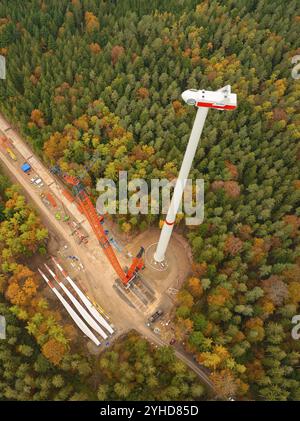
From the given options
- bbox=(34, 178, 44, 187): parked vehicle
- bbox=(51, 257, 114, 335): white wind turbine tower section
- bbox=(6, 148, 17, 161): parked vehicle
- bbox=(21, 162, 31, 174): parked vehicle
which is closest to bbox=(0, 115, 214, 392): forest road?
bbox=(21, 162, 31, 174): parked vehicle

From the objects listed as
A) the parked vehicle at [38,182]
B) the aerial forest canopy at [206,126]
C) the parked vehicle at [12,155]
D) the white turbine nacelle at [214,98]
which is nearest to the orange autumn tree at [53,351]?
the aerial forest canopy at [206,126]

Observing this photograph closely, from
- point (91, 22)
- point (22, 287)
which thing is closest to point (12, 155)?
point (22, 287)

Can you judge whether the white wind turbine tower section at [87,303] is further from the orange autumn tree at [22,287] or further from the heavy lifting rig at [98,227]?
the heavy lifting rig at [98,227]

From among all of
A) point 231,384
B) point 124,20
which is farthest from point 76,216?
point 124,20

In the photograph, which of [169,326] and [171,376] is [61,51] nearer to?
[169,326]

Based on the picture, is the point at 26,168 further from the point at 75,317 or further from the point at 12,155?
the point at 75,317

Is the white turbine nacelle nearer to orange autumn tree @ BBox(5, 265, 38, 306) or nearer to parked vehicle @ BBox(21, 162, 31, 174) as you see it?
orange autumn tree @ BBox(5, 265, 38, 306)
